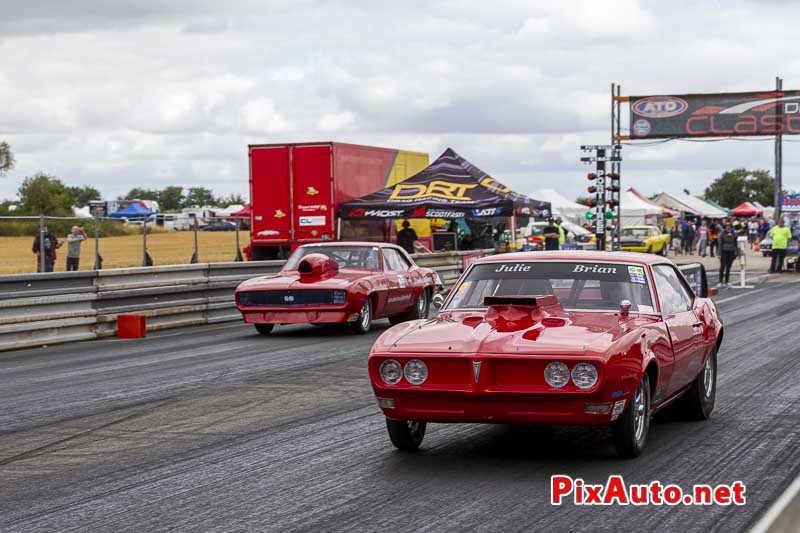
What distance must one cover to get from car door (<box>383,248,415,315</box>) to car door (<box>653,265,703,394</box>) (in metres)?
8.73

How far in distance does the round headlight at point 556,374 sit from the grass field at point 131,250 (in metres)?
16.7

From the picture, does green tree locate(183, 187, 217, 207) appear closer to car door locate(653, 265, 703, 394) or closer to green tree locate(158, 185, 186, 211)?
green tree locate(158, 185, 186, 211)

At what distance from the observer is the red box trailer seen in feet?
89.2

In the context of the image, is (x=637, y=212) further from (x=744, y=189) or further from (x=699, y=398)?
(x=744, y=189)

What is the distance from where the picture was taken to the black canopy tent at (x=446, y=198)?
28.1 meters

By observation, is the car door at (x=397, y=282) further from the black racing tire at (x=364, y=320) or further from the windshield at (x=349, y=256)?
the black racing tire at (x=364, y=320)

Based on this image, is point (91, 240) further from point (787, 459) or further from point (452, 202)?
point (787, 459)

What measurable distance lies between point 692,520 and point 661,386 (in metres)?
1.84

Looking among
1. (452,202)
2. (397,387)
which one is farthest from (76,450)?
(452,202)

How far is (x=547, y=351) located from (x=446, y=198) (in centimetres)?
2317

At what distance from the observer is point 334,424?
343 inches

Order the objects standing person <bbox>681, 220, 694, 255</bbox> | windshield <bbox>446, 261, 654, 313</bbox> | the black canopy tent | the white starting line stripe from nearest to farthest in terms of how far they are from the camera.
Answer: the white starting line stripe → windshield <bbox>446, 261, 654, 313</bbox> → the black canopy tent → standing person <bbox>681, 220, 694, 255</bbox>

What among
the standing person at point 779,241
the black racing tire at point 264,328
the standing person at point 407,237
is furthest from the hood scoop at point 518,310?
the standing person at point 779,241

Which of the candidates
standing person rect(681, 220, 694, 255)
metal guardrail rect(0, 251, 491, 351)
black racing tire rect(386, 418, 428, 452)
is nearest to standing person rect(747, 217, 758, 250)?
standing person rect(681, 220, 694, 255)
